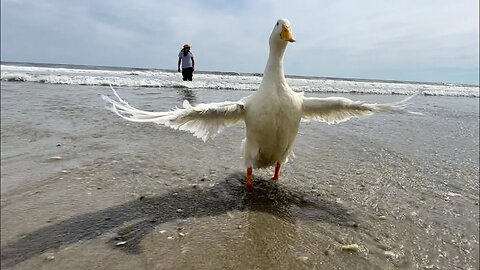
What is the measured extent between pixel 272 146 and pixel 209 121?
2.54 feet

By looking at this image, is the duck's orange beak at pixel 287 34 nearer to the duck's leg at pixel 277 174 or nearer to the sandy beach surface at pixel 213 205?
the duck's leg at pixel 277 174

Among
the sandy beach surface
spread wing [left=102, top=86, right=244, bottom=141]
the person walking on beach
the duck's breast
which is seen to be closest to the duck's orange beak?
the duck's breast

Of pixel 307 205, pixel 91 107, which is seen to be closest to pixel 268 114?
pixel 307 205

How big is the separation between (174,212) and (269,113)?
144 cm

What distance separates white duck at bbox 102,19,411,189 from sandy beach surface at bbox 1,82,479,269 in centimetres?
44

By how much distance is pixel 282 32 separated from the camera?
14.2ft

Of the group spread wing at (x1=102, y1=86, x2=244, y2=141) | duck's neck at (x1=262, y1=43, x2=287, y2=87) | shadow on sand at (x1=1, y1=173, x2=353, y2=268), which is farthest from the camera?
duck's neck at (x1=262, y1=43, x2=287, y2=87)

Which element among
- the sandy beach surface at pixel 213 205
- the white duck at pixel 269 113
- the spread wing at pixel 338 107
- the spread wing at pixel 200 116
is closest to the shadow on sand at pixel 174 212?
the sandy beach surface at pixel 213 205

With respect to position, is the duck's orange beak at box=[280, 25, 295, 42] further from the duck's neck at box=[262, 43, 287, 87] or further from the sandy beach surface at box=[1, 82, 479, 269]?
the sandy beach surface at box=[1, 82, 479, 269]

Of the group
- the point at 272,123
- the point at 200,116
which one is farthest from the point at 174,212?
the point at 272,123

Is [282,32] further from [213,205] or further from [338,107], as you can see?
[213,205]

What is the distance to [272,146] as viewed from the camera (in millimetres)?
4254

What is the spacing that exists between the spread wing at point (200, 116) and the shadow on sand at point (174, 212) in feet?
2.19

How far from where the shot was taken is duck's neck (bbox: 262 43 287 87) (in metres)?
4.27
